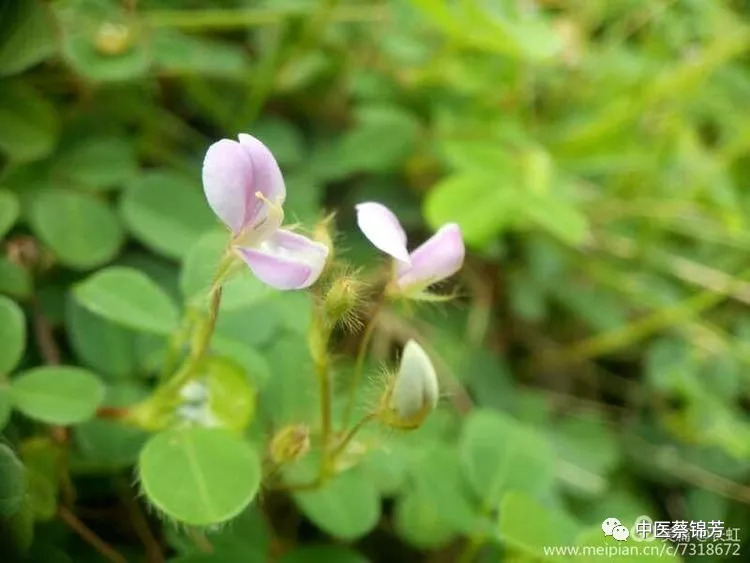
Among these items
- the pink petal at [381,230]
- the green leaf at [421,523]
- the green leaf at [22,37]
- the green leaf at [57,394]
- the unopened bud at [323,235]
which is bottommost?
the green leaf at [421,523]

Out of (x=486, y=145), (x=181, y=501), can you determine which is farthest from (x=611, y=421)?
(x=181, y=501)

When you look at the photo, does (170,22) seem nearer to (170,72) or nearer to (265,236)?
(170,72)

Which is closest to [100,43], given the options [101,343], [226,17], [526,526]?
[226,17]

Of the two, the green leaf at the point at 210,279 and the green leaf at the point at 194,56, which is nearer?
the green leaf at the point at 210,279

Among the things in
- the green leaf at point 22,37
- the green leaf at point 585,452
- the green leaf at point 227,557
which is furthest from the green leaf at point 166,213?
the green leaf at point 585,452

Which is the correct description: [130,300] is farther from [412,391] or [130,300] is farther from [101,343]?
[412,391]

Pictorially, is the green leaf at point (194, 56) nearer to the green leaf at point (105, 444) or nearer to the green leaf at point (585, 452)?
the green leaf at point (105, 444)

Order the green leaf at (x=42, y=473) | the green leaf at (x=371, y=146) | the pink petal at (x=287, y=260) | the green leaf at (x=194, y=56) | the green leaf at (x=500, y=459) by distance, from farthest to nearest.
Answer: the green leaf at (x=371, y=146)
the green leaf at (x=194, y=56)
the green leaf at (x=500, y=459)
the green leaf at (x=42, y=473)
the pink petal at (x=287, y=260)
